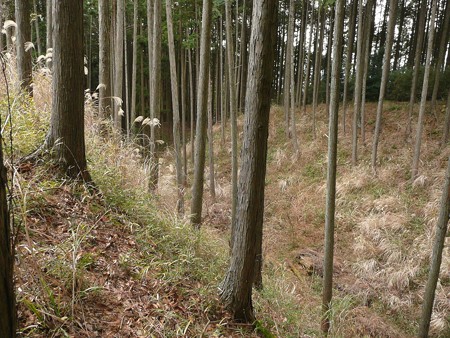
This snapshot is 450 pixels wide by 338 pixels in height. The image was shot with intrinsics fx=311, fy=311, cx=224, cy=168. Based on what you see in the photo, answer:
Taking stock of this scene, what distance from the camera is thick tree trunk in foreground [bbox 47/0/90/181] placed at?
301 cm

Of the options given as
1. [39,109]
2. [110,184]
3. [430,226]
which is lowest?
[430,226]

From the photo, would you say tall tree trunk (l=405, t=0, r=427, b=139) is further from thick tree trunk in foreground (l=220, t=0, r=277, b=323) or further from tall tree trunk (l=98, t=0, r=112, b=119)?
thick tree trunk in foreground (l=220, t=0, r=277, b=323)

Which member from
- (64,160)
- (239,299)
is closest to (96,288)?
(239,299)

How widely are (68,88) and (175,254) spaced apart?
7.01 ft

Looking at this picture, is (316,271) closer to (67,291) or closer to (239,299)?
(239,299)

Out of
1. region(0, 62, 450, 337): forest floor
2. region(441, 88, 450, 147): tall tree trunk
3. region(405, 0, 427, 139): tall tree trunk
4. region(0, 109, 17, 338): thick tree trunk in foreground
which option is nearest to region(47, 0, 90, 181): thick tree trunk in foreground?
region(0, 62, 450, 337): forest floor

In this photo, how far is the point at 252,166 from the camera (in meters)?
2.71

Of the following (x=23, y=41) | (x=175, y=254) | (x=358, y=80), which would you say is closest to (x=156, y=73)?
(x=23, y=41)

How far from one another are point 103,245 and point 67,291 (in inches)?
30.4

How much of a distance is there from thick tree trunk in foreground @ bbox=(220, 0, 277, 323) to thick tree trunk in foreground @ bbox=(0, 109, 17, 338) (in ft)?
5.86

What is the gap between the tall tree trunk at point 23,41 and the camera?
15.7 feet

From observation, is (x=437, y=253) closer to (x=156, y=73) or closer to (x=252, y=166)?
(x=252, y=166)

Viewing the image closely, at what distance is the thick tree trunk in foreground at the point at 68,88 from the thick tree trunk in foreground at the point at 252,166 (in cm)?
177

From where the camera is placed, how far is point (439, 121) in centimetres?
1177
